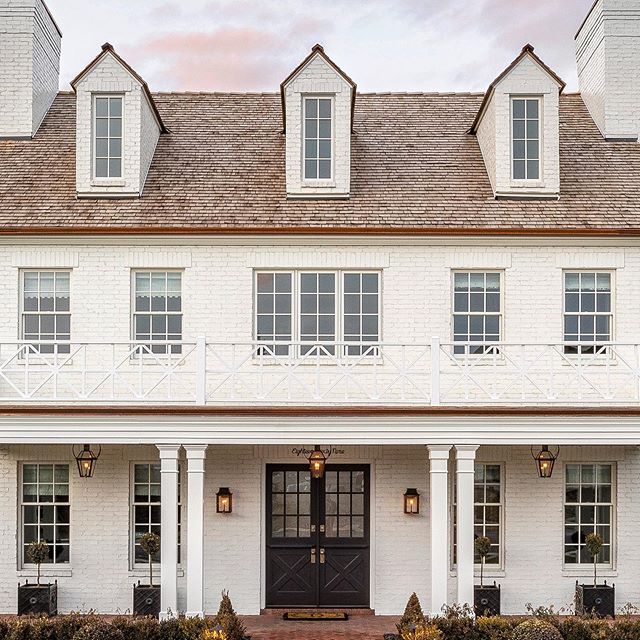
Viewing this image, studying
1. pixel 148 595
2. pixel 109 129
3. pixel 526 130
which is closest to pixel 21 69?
pixel 109 129

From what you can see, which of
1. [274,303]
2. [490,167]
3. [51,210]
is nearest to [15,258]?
[51,210]

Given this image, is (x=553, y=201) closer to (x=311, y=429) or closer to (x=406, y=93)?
(x=406, y=93)

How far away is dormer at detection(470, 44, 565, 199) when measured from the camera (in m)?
15.6

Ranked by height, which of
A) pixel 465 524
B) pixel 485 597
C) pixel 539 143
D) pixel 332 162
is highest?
pixel 539 143

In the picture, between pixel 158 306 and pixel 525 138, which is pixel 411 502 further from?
pixel 525 138

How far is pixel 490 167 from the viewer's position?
52.6 feet

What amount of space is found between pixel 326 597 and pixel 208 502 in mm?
2701

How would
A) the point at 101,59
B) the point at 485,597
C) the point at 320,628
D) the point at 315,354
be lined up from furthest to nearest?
1. the point at 101,59
2. the point at 315,354
3. the point at 485,597
4. the point at 320,628

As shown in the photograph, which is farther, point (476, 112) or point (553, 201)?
point (476, 112)

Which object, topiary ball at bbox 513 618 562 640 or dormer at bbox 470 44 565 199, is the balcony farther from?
topiary ball at bbox 513 618 562 640

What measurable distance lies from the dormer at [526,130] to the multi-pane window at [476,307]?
1.79m

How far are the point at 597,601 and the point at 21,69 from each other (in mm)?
15152

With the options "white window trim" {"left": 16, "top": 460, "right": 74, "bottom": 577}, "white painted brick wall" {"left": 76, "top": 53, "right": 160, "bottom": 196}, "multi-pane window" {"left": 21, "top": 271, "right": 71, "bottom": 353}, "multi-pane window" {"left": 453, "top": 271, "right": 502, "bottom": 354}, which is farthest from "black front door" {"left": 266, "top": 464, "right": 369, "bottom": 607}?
"white painted brick wall" {"left": 76, "top": 53, "right": 160, "bottom": 196}

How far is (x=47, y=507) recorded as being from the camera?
585 inches
